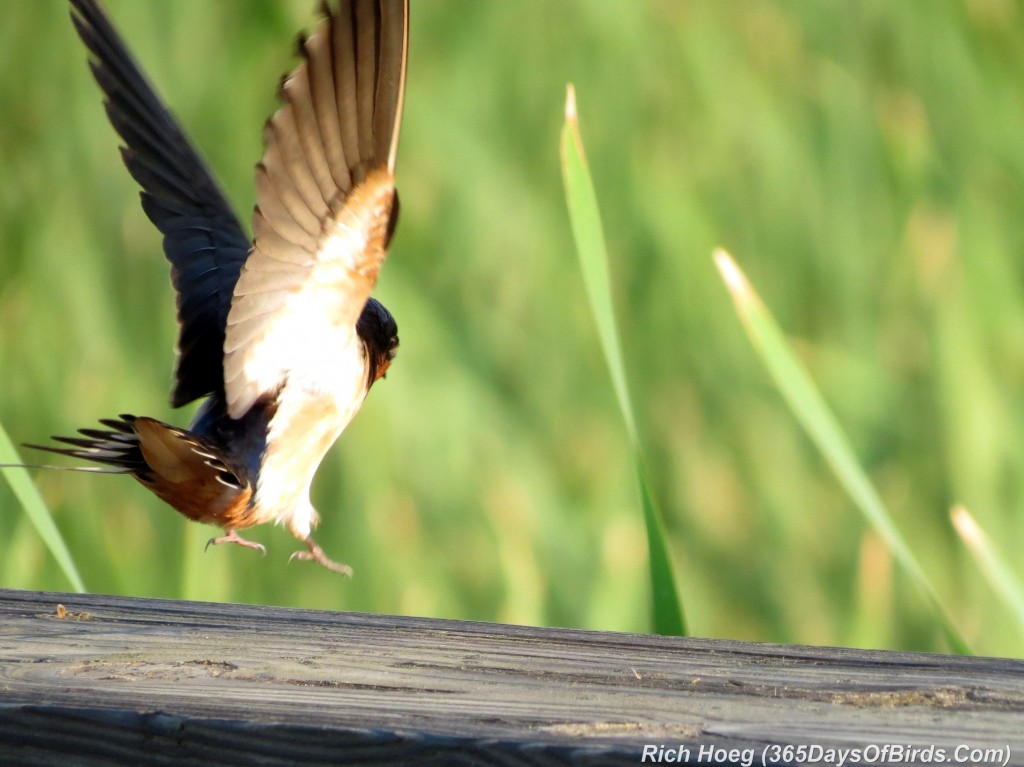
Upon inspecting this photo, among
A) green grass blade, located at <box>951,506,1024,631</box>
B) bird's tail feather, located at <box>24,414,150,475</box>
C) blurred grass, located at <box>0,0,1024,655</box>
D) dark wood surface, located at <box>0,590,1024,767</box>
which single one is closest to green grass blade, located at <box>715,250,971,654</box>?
green grass blade, located at <box>951,506,1024,631</box>

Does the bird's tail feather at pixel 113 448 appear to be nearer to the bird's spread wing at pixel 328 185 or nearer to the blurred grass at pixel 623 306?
the bird's spread wing at pixel 328 185

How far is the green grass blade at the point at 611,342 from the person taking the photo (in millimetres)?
848

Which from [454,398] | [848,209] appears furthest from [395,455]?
[848,209]

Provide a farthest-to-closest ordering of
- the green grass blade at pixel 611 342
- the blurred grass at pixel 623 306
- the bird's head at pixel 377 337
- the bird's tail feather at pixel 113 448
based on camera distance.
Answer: the blurred grass at pixel 623 306 → the bird's head at pixel 377 337 → the bird's tail feather at pixel 113 448 → the green grass blade at pixel 611 342

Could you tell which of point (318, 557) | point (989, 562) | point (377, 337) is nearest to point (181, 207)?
point (377, 337)

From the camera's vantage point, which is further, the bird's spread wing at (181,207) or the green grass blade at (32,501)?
the bird's spread wing at (181,207)

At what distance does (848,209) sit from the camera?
1.26m

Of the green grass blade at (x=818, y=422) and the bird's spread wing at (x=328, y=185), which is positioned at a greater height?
the bird's spread wing at (x=328, y=185)

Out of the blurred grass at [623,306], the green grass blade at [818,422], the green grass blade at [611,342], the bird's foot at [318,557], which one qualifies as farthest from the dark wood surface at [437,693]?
the blurred grass at [623,306]

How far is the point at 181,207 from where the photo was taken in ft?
4.05

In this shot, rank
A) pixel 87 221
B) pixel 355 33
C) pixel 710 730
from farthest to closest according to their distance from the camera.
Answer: pixel 87 221
pixel 355 33
pixel 710 730

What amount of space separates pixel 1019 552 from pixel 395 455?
583mm

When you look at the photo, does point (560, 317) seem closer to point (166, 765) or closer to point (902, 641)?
point (902, 641)

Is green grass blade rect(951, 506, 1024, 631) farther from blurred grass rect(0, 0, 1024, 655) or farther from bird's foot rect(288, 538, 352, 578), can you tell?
bird's foot rect(288, 538, 352, 578)
